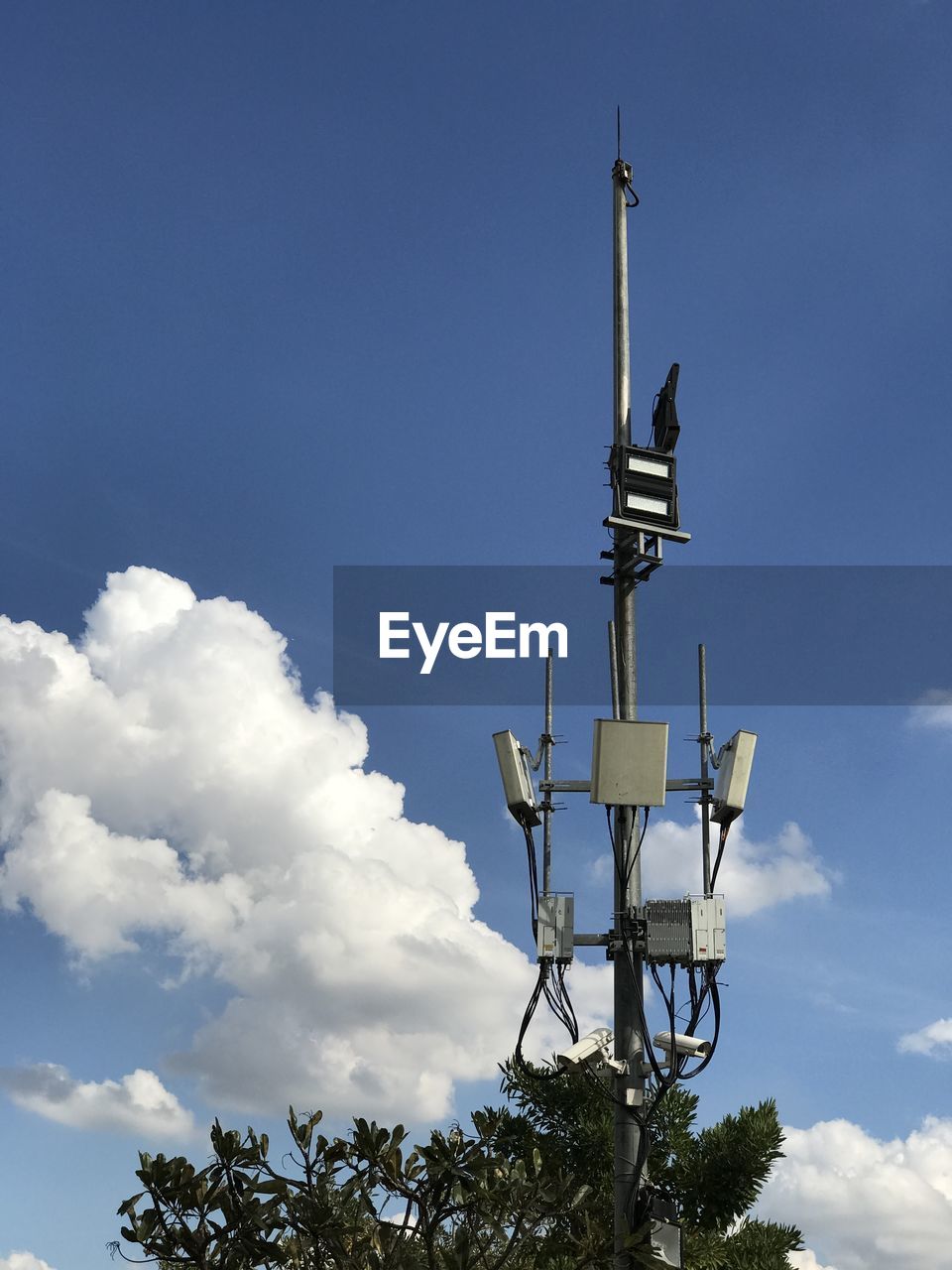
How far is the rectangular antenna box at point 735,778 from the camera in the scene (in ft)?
42.1

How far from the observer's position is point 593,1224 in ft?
40.5

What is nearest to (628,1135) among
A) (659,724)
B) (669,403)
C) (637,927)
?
(637,927)

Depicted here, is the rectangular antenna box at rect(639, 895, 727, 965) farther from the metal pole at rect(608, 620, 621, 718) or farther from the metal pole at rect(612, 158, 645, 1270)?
the metal pole at rect(608, 620, 621, 718)

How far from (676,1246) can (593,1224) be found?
113cm

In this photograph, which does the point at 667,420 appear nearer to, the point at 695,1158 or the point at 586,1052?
the point at 586,1052

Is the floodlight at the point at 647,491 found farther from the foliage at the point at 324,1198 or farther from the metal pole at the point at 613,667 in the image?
the foliage at the point at 324,1198

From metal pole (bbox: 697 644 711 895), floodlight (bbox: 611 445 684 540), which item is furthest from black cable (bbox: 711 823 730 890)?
floodlight (bbox: 611 445 684 540)

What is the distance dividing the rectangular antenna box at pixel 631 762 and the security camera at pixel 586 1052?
2.11 m

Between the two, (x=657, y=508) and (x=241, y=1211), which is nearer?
(x=241, y=1211)

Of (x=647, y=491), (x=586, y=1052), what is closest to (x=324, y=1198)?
(x=586, y=1052)

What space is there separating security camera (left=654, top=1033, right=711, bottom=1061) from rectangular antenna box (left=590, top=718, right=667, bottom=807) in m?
2.10

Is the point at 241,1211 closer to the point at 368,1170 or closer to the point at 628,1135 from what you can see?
the point at 368,1170

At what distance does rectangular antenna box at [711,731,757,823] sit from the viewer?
42.1 feet

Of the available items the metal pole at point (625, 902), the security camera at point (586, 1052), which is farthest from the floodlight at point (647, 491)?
the security camera at point (586, 1052)
